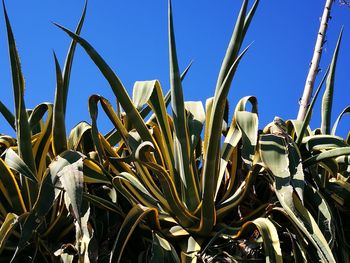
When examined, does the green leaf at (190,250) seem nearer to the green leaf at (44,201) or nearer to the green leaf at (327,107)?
the green leaf at (44,201)

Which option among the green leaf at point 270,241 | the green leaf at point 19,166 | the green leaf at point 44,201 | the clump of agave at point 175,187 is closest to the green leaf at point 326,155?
the clump of agave at point 175,187

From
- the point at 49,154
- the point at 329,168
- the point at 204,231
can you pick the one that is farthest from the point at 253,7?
the point at 49,154

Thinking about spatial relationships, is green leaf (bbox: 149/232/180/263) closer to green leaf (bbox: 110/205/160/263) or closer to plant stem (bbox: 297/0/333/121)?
green leaf (bbox: 110/205/160/263)

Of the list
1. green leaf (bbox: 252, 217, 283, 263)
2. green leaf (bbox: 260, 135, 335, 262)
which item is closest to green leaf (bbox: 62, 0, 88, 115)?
green leaf (bbox: 260, 135, 335, 262)

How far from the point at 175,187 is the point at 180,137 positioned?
0.53ft

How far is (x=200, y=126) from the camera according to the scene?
102 inches

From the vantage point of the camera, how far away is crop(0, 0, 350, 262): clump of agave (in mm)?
2098

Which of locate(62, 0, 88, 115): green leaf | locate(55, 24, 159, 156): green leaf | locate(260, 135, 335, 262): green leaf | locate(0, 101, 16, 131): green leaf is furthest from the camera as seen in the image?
locate(0, 101, 16, 131): green leaf

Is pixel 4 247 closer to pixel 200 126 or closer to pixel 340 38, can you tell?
pixel 200 126

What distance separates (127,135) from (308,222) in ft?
2.31

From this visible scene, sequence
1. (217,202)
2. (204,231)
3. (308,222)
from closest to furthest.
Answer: (308,222) → (204,231) → (217,202)

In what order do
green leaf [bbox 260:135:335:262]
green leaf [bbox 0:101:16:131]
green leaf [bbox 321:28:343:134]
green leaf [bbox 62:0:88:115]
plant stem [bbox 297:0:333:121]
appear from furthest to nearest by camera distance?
1. plant stem [bbox 297:0:333:121]
2. green leaf [bbox 321:28:343:134]
3. green leaf [bbox 0:101:16:131]
4. green leaf [bbox 62:0:88:115]
5. green leaf [bbox 260:135:335:262]

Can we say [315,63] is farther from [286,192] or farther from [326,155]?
[286,192]

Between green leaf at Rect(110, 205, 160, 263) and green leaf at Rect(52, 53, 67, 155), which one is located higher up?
green leaf at Rect(52, 53, 67, 155)
